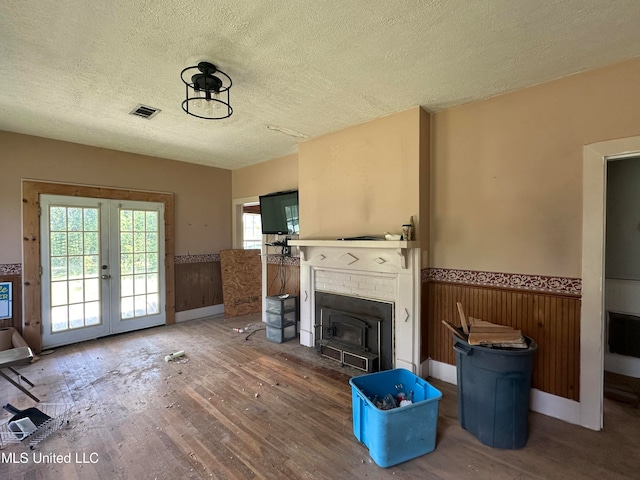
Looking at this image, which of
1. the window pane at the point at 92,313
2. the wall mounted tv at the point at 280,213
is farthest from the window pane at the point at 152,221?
the wall mounted tv at the point at 280,213

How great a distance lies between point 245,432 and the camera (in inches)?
86.2

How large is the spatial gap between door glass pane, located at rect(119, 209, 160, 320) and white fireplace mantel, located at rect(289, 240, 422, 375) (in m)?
2.45

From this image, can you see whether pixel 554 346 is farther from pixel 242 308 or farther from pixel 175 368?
pixel 242 308

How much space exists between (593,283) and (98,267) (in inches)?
212

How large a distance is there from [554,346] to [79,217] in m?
5.40

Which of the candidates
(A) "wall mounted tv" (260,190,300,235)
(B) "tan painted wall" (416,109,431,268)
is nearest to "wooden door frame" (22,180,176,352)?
(A) "wall mounted tv" (260,190,300,235)

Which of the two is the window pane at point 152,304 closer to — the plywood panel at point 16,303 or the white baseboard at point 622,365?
the plywood panel at point 16,303

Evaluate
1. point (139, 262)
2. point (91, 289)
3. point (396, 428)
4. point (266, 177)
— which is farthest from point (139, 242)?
point (396, 428)

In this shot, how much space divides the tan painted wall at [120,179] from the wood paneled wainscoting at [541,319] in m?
4.08

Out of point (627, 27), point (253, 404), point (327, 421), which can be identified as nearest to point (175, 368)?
point (253, 404)

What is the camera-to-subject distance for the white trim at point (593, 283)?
2.16 metres

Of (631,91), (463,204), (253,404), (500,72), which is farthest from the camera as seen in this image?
(463,204)

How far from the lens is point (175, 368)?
3232 millimetres

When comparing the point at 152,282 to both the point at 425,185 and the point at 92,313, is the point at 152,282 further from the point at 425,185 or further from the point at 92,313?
the point at 425,185
